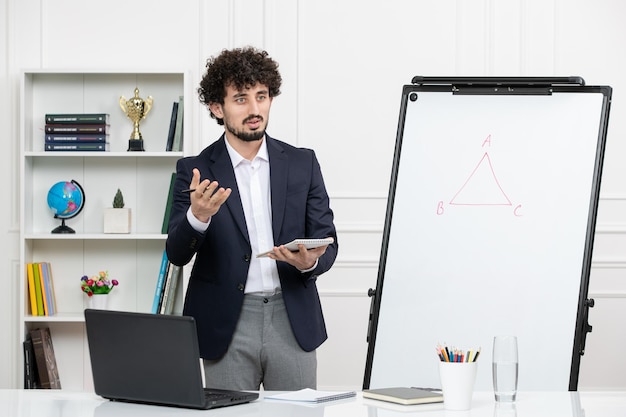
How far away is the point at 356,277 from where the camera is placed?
14.0ft

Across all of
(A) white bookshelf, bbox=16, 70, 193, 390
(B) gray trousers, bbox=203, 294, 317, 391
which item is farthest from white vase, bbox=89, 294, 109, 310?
(B) gray trousers, bbox=203, 294, 317, 391

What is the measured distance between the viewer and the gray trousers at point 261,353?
2467mm

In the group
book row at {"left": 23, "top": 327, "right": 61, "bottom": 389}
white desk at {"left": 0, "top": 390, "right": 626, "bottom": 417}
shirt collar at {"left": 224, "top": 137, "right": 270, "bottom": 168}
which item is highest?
shirt collar at {"left": 224, "top": 137, "right": 270, "bottom": 168}

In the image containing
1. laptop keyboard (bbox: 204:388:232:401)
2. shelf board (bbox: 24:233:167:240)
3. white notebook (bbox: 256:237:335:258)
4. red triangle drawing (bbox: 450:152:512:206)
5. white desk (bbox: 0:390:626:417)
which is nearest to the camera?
white desk (bbox: 0:390:626:417)

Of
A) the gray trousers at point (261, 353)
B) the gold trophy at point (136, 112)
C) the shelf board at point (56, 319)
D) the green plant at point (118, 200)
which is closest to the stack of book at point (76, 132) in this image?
the gold trophy at point (136, 112)

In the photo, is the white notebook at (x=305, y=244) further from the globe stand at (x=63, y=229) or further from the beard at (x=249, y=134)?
the globe stand at (x=63, y=229)

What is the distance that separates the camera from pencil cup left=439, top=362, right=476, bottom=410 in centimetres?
178

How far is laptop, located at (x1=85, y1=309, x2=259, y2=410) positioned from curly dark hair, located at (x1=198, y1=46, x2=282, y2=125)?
0.96 meters

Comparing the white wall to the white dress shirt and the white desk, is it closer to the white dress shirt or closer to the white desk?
the white dress shirt

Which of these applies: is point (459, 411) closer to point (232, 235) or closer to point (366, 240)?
point (232, 235)

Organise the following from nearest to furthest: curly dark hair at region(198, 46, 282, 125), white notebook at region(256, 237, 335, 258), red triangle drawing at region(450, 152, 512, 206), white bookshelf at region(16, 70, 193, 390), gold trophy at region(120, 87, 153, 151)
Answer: white notebook at region(256, 237, 335, 258), curly dark hair at region(198, 46, 282, 125), red triangle drawing at region(450, 152, 512, 206), gold trophy at region(120, 87, 153, 151), white bookshelf at region(16, 70, 193, 390)

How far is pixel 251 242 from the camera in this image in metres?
2.55

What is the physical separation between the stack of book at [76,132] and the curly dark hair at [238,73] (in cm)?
164

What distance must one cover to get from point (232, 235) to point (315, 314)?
350 mm
